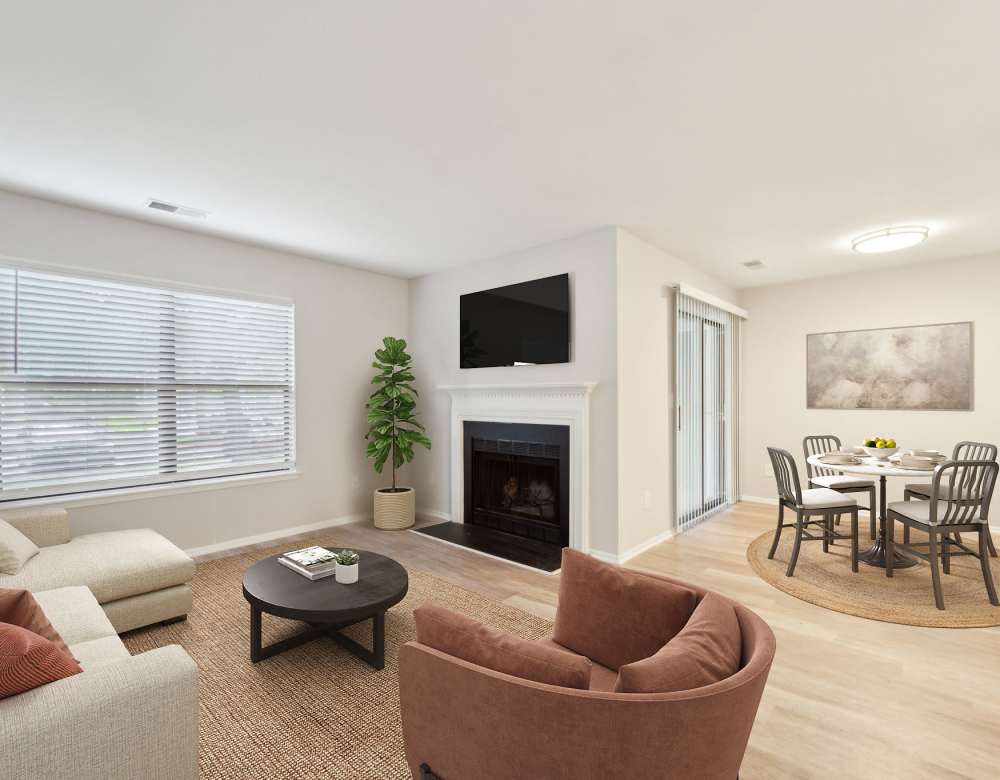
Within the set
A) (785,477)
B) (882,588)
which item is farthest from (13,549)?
(882,588)

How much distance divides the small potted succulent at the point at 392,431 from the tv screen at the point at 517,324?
26.3 inches

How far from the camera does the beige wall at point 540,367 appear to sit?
405cm

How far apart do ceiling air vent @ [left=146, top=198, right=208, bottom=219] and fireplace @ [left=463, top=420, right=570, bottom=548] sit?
286 centimetres

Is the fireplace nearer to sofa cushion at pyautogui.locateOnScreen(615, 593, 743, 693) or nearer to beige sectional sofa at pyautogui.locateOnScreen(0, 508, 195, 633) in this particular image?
beige sectional sofa at pyautogui.locateOnScreen(0, 508, 195, 633)

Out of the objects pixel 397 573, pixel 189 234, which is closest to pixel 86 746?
pixel 397 573

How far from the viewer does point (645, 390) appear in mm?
4387

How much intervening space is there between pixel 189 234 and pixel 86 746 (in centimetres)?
384

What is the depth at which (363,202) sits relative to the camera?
3.49 metres

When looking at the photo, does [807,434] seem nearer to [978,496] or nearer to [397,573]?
[978,496]

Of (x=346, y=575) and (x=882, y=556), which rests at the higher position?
(x=346, y=575)

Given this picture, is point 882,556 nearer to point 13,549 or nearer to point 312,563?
point 312,563

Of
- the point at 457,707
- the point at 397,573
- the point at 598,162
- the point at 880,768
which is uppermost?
the point at 598,162

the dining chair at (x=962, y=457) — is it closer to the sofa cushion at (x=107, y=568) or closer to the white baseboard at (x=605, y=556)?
the white baseboard at (x=605, y=556)

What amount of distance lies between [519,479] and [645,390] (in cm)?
146
